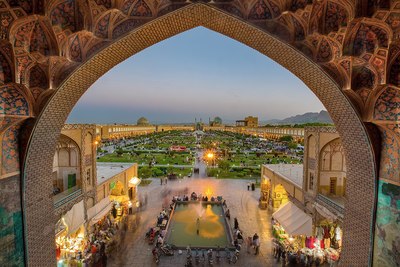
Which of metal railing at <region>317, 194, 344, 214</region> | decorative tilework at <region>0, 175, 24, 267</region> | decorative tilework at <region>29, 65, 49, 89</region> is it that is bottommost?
metal railing at <region>317, 194, 344, 214</region>

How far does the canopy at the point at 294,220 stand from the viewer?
364 inches

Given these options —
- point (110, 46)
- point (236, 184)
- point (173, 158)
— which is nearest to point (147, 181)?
point (236, 184)

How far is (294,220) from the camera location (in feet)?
32.3

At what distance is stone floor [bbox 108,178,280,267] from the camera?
29.9 ft

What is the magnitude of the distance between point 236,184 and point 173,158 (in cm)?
1437

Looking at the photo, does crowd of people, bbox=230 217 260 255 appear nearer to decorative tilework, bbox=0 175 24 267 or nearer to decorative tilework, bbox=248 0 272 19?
decorative tilework, bbox=0 175 24 267

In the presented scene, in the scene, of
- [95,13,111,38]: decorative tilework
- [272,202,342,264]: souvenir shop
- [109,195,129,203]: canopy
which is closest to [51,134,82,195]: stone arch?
[109,195,129,203]: canopy

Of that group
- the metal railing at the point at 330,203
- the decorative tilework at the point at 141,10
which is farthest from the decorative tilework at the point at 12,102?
the metal railing at the point at 330,203

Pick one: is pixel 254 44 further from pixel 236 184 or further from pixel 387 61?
pixel 236 184

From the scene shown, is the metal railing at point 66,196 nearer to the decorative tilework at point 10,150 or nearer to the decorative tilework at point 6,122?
the decorative tilework at point 10,150

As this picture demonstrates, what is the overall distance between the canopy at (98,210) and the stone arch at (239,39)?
469 centimetres

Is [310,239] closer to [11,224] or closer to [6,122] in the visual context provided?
[11,224]

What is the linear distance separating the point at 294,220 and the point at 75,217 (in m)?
8.26

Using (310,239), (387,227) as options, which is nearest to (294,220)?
(310,239)
